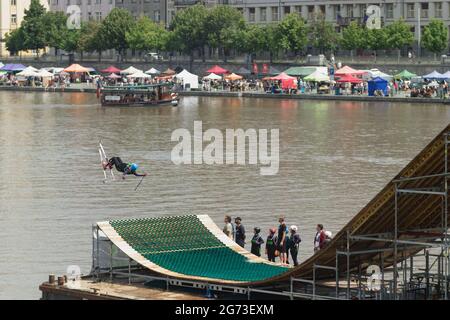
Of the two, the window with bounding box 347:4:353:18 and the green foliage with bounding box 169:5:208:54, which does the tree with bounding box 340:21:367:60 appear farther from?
the green foliage with bounding box 169:5:208:54

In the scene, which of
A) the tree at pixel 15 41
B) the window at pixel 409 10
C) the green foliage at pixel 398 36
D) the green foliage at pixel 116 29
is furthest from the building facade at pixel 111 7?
the green foliage at pixel 398 36

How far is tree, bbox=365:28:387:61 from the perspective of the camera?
407 ft

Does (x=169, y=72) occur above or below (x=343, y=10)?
below

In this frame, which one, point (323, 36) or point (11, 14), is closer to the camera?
point (323, 36)

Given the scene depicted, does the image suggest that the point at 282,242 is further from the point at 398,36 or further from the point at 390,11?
the point at 390,11

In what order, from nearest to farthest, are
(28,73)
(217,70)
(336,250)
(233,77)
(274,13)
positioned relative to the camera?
(336,250), (233,77), (217,70), (28,73), (274,13)

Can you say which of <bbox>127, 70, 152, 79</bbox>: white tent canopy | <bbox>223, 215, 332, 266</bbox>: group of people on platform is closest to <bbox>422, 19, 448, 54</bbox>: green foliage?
<bbox>127, 70, 152, 79</bbox>: white tent canopy

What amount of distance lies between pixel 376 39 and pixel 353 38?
7.67 feet

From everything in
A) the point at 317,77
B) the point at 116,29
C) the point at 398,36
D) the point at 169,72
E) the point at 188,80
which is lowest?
the point at 188,80

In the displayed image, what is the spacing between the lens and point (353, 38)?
12625 cm

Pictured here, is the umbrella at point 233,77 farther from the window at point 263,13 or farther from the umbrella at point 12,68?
the umbrella at point 12,68

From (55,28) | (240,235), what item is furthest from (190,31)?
(240,235)

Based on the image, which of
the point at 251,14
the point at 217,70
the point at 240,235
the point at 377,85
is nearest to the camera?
the point at 240,235

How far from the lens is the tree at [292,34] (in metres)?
131
